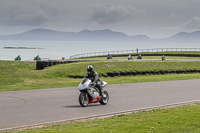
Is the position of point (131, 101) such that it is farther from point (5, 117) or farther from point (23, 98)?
point (5, 117)

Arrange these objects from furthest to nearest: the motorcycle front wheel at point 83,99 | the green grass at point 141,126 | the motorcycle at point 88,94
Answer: the motorcycle front wheel at point 83,99 → the motorcycle at point 88,94 → the green grass at point 141,126

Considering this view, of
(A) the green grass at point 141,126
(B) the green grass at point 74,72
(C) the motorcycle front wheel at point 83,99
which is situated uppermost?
(B) the green grass at point 74,72

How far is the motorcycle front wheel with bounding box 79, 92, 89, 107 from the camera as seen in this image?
41.9ft

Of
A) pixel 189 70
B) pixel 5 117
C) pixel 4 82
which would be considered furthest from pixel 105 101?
pixel 189 70

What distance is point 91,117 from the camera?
11.0m

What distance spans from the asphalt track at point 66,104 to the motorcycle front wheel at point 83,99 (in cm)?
22

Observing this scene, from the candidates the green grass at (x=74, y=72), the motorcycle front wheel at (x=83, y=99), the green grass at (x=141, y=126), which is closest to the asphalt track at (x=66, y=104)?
the motorcycle front wheel at (x=83, y=99)

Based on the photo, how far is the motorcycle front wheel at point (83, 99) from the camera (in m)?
12.8

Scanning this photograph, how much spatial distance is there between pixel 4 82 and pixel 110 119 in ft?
53.2

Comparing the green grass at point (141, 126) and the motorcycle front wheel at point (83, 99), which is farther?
the motorcycle front wheel at point (83, 99)

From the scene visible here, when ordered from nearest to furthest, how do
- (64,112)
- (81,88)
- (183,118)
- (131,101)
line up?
(183,118)
(64,112)
(81,88)
(131,101)

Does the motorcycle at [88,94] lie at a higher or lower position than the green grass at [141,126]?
higher

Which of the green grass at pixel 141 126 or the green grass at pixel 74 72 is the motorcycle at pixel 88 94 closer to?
the green grass at pixel 141 126

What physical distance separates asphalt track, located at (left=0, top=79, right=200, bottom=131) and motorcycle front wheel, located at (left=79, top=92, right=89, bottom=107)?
0.71ft
